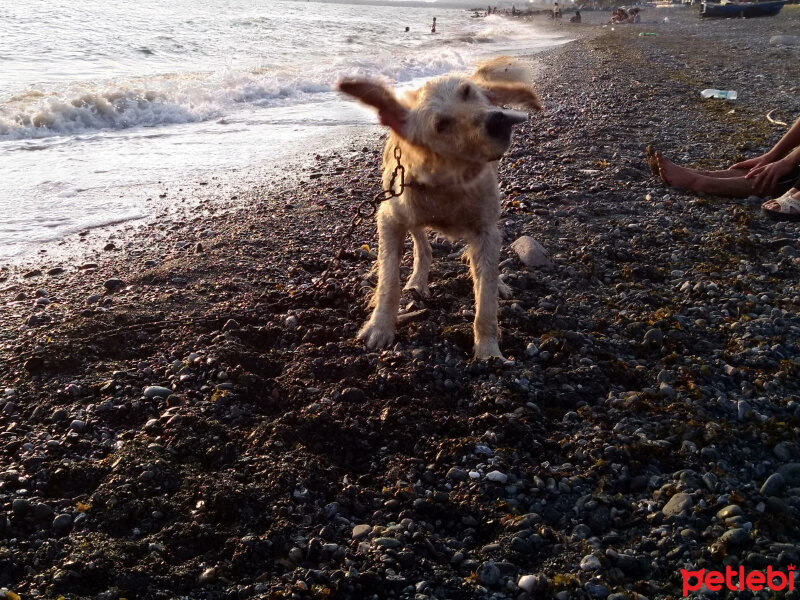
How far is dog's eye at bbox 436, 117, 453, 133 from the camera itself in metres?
4.02

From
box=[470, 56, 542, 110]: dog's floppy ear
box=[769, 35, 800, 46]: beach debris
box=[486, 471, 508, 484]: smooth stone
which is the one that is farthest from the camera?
box=[769, 35, 800, 46]: beach debris

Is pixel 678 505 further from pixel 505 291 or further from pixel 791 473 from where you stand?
pixel 505 291

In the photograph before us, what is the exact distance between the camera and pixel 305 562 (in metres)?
2.65

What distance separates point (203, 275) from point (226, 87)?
12.3 meters

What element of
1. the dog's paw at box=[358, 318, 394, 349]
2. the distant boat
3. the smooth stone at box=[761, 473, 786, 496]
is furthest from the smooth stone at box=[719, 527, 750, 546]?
the distant boat

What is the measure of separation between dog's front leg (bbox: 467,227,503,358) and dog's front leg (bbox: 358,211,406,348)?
1.86 ft

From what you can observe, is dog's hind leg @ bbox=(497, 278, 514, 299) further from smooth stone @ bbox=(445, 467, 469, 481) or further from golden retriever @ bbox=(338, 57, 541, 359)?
smooth stone @ bbox=(445, 467, 469, 481)

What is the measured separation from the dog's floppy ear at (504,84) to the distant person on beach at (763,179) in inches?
121

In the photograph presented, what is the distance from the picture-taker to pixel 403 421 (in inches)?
138

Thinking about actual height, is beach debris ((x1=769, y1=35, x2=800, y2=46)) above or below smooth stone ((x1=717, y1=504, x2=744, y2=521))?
above

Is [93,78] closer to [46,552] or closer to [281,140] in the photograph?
[281,140]

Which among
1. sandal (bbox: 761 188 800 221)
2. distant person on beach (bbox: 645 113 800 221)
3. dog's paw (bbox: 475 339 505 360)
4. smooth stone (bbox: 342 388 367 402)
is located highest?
distant person on beach (bbox: 645 113 800 221)

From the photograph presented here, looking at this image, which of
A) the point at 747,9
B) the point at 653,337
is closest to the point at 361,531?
the point at 653,337

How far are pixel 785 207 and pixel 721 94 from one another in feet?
25.6
